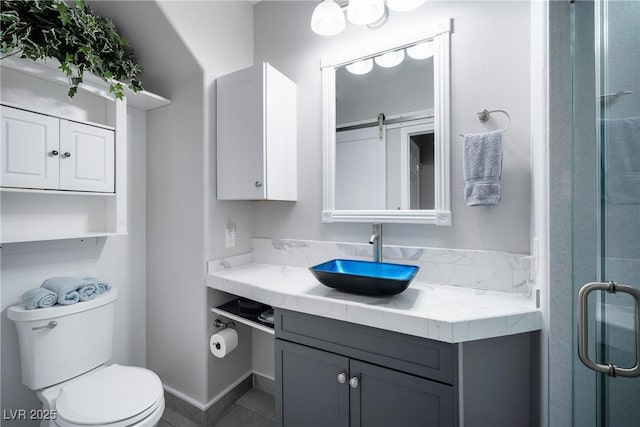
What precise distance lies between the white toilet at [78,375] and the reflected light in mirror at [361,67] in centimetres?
188

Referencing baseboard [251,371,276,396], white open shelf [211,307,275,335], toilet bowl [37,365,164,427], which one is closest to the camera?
toilet bowl [37,365,164,427]

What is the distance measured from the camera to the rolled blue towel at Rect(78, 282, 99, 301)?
1.42 metres

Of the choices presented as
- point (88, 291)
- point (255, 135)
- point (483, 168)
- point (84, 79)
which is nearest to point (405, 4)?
point (483, 168)

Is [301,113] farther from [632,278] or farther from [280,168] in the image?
[632,278]

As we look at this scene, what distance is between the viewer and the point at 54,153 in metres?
1.39

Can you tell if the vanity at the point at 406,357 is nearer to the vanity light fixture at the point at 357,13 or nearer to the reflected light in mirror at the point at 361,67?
the reflected light in mirror at the point at 361,67

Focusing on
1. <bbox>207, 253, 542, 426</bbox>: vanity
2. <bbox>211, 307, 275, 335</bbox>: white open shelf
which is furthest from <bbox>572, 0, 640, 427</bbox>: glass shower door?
<bbox>211, 307, 275, 335</bbox>: white open shelf

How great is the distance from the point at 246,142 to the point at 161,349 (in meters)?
1.50

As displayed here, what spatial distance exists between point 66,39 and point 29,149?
21.4 inches

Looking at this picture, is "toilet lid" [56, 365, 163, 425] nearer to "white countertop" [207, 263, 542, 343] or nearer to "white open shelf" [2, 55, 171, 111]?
"white countertop" [207, 263, 542, 343]

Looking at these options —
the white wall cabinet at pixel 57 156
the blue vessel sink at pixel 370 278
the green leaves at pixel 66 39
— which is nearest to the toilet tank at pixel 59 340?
the white wall cabinet at pixel 57 156

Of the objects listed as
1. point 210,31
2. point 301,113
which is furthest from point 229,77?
point 301,113

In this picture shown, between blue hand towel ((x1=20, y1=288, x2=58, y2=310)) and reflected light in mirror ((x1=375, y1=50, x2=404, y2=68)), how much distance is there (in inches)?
81.0

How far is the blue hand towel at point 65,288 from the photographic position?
53.4 inches
